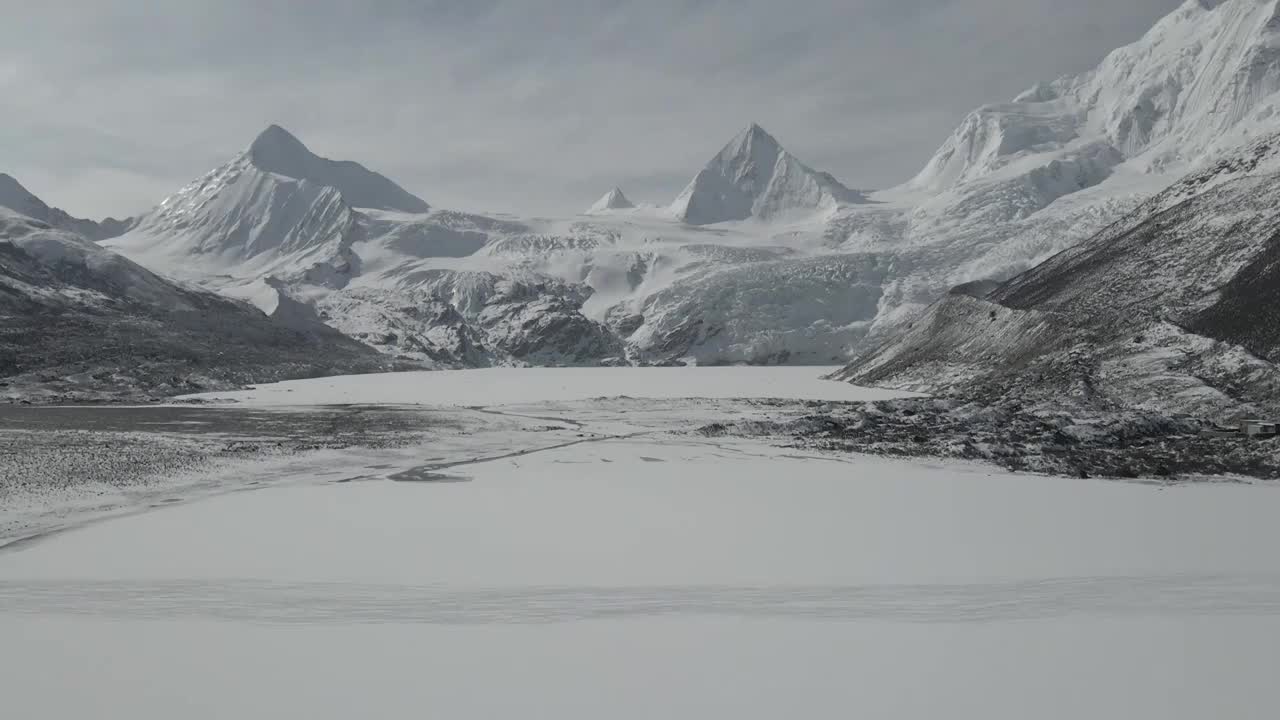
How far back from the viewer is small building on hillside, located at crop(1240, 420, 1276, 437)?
38719 millimetres

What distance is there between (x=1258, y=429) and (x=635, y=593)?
37.5 meters

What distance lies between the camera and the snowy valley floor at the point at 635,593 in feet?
40.7

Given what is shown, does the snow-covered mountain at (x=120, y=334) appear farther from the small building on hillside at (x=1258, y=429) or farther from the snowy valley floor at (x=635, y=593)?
the small building on hillside at (x=1258, y=429)

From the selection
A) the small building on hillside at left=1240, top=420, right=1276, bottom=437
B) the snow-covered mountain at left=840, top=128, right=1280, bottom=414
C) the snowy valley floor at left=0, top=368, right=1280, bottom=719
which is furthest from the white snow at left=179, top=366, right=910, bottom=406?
the snowy valley floor at left=0, top=368, right=1280, bottom=719

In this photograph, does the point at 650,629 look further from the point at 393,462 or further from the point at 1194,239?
the point at 1194,239

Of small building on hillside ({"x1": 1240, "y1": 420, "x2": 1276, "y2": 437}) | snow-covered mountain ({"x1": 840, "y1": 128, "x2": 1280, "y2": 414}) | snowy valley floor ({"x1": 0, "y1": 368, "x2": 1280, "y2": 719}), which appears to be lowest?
snowy valley floor ({"x1": 0, "y1": 368, "x2": 1280, "y2": 719})

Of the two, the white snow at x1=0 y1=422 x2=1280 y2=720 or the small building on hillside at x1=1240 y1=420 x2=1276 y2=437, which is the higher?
the small building on hillside at x1=1240 y1=420 x2=1276 y2=437

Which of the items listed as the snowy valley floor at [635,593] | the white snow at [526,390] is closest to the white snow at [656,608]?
the snowy valley floor at [635,593]

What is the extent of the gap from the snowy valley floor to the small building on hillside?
10.9 m

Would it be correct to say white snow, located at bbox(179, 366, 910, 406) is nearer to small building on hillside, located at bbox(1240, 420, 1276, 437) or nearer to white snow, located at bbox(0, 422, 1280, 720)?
small building on hillside, located at bbox(1240, 420, 1276, 437)

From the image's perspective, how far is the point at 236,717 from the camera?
11594 millimetres

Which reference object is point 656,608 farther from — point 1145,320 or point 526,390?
point 526,390

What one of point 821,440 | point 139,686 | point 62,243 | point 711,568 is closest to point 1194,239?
point 821,440

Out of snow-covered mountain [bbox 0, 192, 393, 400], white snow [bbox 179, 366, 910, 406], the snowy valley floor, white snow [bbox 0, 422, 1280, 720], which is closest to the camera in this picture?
white snow [bbox 0, 422, 1280, 720]
